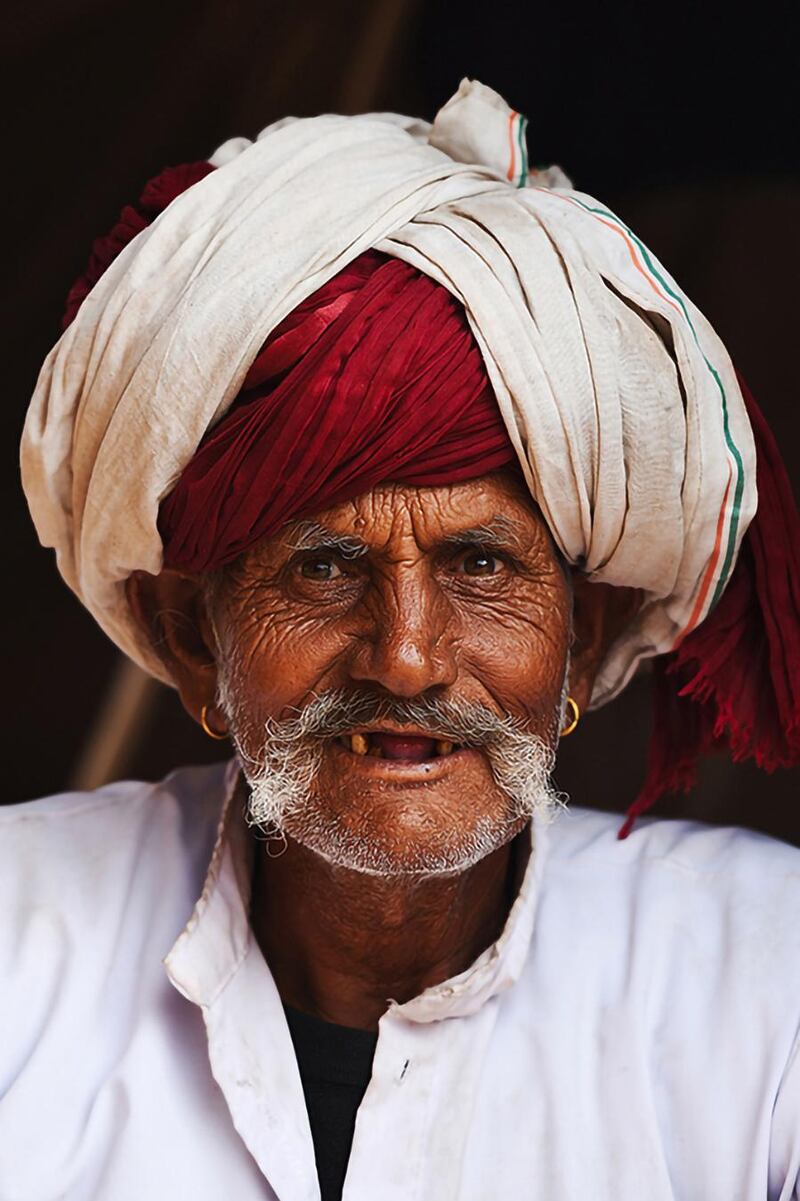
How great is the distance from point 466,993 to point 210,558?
0.57 m

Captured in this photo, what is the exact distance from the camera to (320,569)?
1.84 meters

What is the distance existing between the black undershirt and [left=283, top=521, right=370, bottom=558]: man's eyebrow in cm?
58

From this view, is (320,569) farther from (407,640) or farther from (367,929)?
(367,929)

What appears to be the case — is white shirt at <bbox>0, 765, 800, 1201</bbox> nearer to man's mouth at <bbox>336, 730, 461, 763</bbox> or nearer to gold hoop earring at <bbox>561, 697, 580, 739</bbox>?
gold hoop earring at <bbox>561, 697, 580, 739</bbox>

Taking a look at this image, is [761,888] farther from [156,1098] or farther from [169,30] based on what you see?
[169,30]

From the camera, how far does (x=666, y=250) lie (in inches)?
119

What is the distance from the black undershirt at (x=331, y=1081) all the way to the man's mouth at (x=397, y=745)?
38cm

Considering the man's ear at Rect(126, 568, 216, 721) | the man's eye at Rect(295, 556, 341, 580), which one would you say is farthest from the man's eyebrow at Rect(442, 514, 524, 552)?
the man's ear at Rect(126, 568, 216, 721)

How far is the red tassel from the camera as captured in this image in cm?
192

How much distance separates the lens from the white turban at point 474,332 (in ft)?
5.70

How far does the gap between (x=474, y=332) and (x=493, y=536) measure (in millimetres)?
229

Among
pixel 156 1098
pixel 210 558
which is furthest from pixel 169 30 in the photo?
pixel 156 1098

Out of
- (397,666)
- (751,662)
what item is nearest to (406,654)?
(397,666)

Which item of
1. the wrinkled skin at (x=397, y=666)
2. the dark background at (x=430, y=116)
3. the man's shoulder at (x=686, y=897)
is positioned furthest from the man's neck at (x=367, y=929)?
the dark background at (x=430, y=116)
